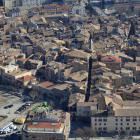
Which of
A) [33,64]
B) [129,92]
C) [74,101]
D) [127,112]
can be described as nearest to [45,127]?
[74,101]

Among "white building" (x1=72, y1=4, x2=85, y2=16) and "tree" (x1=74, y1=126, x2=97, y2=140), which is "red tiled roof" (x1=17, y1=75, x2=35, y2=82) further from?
"white building" (x1=72, y1=4, x2=85, y2=16)

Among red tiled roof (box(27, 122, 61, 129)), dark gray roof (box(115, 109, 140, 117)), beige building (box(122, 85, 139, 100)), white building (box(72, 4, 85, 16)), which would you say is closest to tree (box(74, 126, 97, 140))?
red tiled roof (box(27, 122, 61, 129))

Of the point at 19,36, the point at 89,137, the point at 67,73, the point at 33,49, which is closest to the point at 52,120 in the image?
the point at 89,137

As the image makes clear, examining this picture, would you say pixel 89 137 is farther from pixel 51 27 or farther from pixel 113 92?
pixel 51 27

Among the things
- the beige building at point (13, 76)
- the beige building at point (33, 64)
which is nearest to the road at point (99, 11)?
the beige building at point (33, 64)

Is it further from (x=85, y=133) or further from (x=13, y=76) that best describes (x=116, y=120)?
(x=13, y=76)

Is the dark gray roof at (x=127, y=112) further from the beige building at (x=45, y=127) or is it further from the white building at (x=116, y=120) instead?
the beige building at (x=45, y=127)
